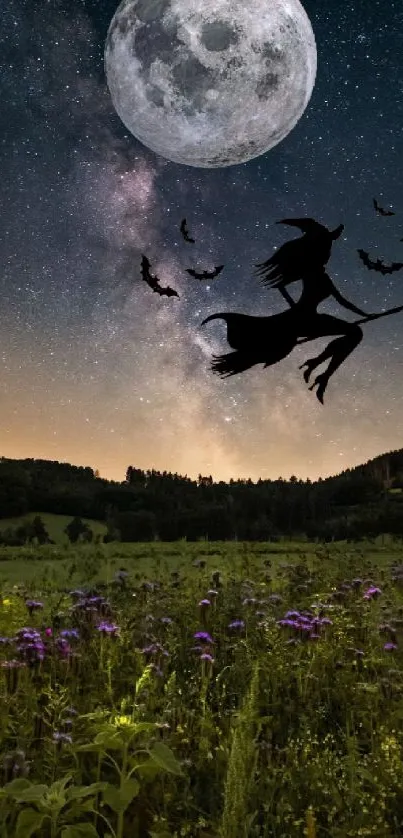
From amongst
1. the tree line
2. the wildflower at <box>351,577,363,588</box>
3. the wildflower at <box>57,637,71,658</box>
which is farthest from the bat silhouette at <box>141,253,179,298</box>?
the tree line

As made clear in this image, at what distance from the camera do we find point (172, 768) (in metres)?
2.55

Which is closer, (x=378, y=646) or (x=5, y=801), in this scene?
(x=5, y=801)

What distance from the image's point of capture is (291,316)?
2.32 ft

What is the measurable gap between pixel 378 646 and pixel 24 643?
282 cm

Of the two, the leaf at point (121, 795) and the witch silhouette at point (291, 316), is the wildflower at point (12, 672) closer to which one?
the leaf at point (121, 795)

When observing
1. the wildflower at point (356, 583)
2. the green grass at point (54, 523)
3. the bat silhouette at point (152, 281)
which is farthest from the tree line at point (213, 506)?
the bat silhouette at point (152, 281)

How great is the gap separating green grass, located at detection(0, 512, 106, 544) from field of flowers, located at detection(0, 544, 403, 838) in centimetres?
1419

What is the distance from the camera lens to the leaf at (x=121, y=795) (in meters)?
2.57

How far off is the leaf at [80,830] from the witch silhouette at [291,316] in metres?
2.38

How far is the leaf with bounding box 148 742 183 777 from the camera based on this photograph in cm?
253

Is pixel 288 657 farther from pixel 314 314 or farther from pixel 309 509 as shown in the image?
pixel 309 509

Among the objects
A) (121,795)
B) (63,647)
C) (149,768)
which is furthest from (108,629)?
(121,795)

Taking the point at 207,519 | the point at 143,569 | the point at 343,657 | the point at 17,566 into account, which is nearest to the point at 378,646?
the point at 343,657

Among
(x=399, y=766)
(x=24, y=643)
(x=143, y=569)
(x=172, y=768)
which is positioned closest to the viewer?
(x=172, y=768)
